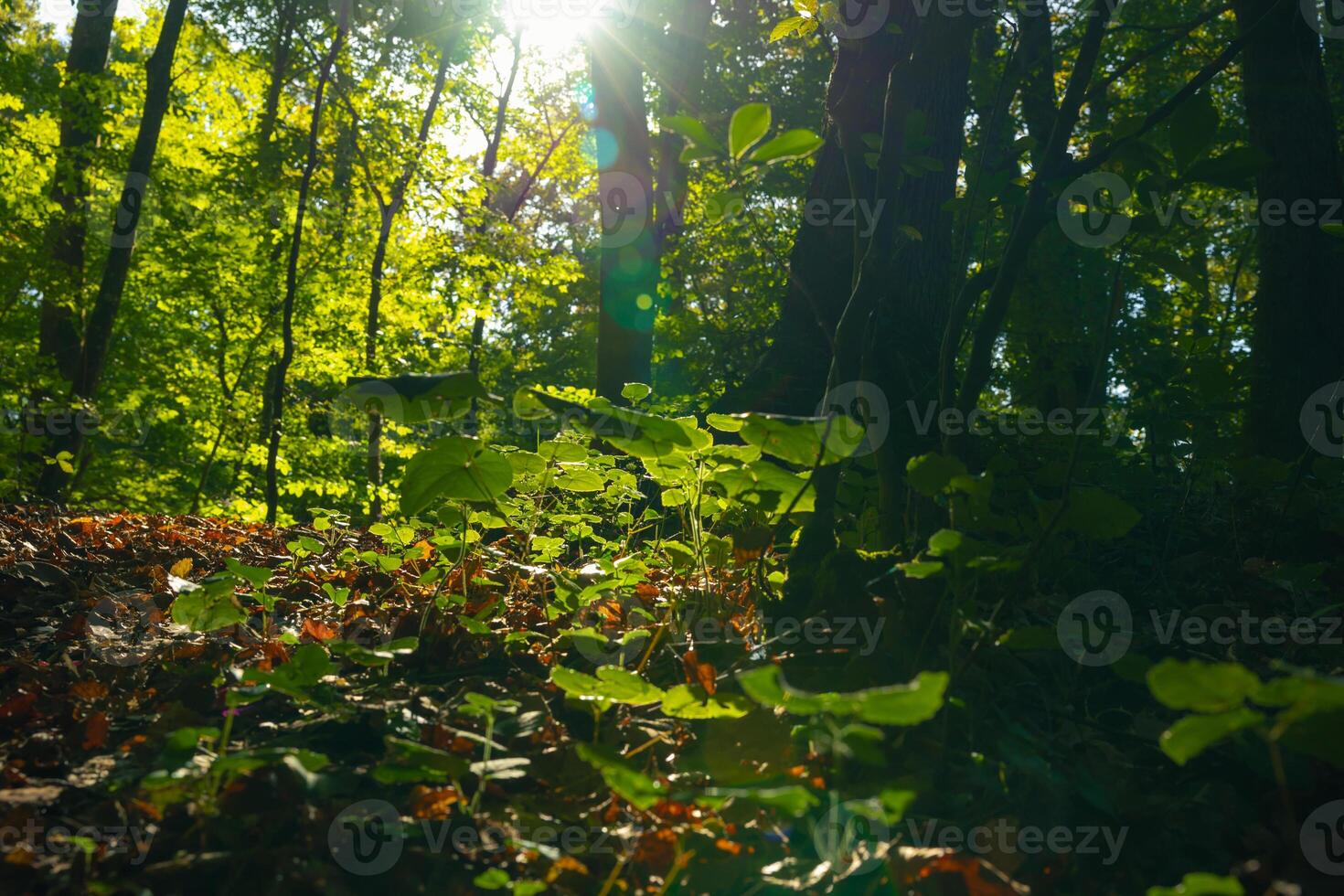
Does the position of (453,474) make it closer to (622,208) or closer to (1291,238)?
(1291,238)

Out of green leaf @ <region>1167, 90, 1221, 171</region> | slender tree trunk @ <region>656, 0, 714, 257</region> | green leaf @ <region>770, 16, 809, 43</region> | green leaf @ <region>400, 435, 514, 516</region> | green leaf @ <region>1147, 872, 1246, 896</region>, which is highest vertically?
slender tree trunk @ <region>656, 0, 714, 257</region>

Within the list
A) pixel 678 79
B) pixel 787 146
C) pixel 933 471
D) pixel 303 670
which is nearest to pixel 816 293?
pixel 933 471

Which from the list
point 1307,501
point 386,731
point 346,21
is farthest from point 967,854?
point 346,21

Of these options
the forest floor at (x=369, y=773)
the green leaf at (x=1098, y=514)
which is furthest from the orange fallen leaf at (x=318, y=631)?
the green leaf at (x=1098, y=514)

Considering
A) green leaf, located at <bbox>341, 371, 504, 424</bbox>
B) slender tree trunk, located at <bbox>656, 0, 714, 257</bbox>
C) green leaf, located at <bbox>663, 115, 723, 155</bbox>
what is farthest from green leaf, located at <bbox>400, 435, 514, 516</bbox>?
slender tree trunk, located at <bbox>656, 0, 714, 257</bbox>

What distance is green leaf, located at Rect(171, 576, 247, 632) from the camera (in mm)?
1677

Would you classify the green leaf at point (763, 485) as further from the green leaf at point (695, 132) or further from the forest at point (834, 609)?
the green leaf at point (695, 132)

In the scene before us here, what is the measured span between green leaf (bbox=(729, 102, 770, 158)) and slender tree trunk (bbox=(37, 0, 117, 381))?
10.3 meters

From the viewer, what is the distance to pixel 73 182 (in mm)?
10086

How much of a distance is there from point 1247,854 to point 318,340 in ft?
48.4

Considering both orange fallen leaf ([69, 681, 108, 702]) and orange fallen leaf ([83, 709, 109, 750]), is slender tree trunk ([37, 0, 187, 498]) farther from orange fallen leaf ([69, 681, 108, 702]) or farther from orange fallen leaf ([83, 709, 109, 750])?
orange fallen leaf ([83, 709, 109, 750])

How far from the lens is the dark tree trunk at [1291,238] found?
14.3 feet

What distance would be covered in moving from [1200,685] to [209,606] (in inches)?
66.4

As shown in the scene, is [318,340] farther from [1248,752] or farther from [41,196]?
[1248,752]
